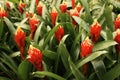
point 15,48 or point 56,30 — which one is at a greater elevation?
point 56,30

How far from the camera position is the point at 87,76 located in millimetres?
2574

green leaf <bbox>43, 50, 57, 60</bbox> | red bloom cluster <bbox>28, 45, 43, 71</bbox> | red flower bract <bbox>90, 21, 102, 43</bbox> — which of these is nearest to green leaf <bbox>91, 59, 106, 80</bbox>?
red flower bract <bbox>90, 21, 102, 43</bbox>

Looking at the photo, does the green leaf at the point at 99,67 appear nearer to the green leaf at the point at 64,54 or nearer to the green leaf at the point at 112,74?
the green leaf at the point at 112,74

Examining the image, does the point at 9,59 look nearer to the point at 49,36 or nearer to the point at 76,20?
the point at 49,36

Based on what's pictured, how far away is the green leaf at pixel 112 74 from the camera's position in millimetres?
2315

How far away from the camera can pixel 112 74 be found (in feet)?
7.70

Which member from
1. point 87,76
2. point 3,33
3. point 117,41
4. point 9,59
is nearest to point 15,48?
point 3,33

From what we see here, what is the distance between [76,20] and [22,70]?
2.69ft

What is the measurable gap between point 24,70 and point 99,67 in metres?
0.72

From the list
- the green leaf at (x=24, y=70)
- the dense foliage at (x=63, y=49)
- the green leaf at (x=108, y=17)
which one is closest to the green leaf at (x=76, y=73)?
the dense foliage at (x=63, y=49)

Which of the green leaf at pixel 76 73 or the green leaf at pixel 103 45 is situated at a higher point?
the green leaf at pixel 103 45

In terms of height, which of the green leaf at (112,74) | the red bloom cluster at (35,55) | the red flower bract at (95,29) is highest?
the red flower bract at (95,29)

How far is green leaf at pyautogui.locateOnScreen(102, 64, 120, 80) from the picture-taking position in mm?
2315

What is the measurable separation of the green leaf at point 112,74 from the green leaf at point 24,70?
0.73m
